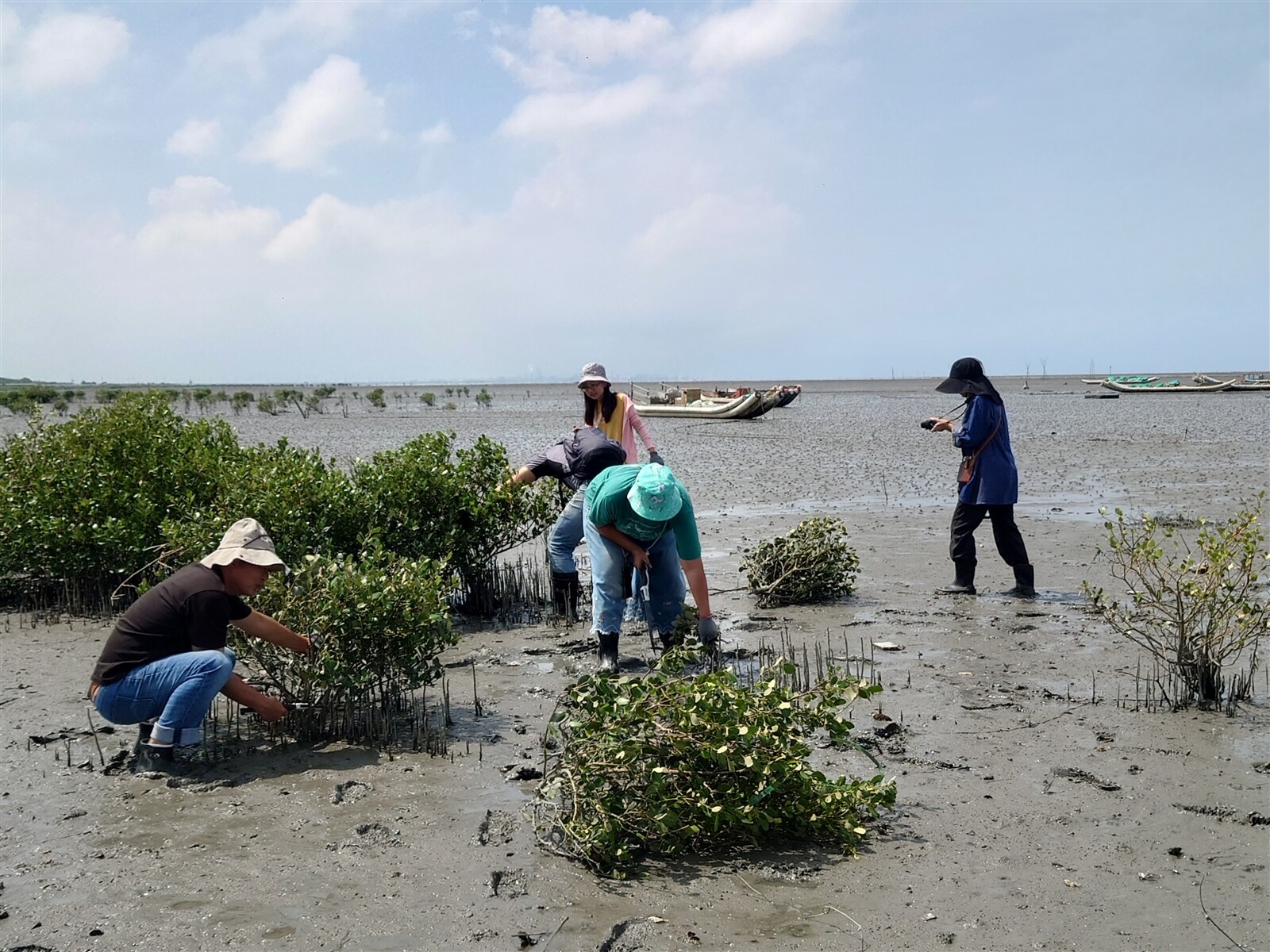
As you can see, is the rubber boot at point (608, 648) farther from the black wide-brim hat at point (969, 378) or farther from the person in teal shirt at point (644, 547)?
the black wide-brim hat at point (969, 378)

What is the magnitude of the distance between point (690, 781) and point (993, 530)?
5.31m

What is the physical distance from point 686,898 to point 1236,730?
3380 millimetres

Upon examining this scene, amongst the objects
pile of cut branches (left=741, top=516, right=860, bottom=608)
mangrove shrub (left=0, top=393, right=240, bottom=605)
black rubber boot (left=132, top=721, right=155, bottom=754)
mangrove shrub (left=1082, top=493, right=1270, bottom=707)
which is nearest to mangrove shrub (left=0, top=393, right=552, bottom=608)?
mangrove shrub (left=0, top=393, right=240, bottom=605)

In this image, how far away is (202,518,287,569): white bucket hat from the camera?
5055 mm

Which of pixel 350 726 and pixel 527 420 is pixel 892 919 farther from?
pixel 527 420

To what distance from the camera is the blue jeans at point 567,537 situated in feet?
25.7

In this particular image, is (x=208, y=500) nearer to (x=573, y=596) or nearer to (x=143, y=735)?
(x=573, y=596)

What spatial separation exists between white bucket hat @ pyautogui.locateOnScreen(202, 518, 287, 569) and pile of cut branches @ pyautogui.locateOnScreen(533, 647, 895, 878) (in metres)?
1.75

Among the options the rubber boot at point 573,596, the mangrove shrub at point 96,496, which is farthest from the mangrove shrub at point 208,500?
the rubber boot at point 573,596

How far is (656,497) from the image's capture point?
5.96 meters

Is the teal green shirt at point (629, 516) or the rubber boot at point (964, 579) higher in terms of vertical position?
the teal green shirt at point (629, 516)

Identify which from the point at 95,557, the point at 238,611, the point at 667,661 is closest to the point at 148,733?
the point at 238,611

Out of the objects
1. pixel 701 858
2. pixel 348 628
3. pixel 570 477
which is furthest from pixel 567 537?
pixel 701 858

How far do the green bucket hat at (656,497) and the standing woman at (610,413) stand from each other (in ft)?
6.93
